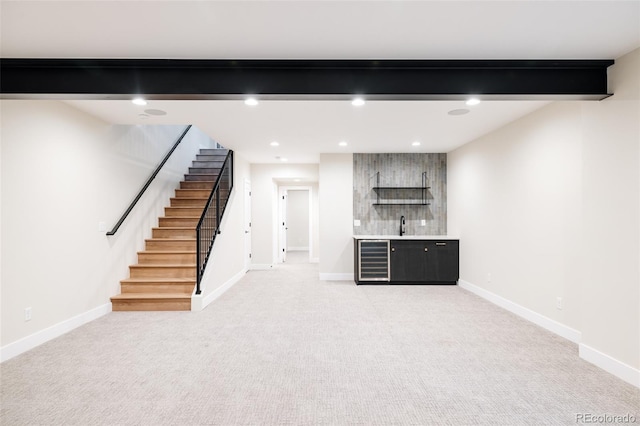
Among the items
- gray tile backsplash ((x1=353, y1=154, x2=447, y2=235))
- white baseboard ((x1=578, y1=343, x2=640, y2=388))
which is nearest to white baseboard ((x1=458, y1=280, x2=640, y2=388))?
white baseboard ((x1=578, y1=343, x2=640, y2=388))

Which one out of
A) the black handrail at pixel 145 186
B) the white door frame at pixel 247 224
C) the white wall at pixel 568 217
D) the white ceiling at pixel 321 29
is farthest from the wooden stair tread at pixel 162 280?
the white wall at pixel 568 217

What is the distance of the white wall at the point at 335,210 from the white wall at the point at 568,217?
216cm

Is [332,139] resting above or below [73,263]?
above

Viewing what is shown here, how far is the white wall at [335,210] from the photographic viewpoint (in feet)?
22.3

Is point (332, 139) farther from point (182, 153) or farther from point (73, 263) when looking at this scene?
point (73, 263)

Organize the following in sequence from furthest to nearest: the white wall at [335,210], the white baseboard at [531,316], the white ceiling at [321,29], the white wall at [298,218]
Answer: the white wall at [298,218], the white wall at [335,210], the white baseboard at [531,316], the white ceiling at [321,29]

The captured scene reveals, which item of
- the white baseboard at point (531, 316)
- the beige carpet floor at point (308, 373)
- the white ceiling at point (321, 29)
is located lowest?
the beige carpet floor at point (308, 373)

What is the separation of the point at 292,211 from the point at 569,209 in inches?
379

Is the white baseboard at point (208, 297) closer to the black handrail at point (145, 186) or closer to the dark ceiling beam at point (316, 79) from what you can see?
the black handrail at point (145, 186)

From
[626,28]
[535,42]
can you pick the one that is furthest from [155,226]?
[626,28]

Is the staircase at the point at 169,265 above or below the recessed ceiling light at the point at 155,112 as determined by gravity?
below

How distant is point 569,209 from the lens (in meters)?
3.56

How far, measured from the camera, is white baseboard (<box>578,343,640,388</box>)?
99.7 inches

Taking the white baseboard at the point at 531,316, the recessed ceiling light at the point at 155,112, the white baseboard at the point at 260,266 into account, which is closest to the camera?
the white baseboard at the point at 531,316
